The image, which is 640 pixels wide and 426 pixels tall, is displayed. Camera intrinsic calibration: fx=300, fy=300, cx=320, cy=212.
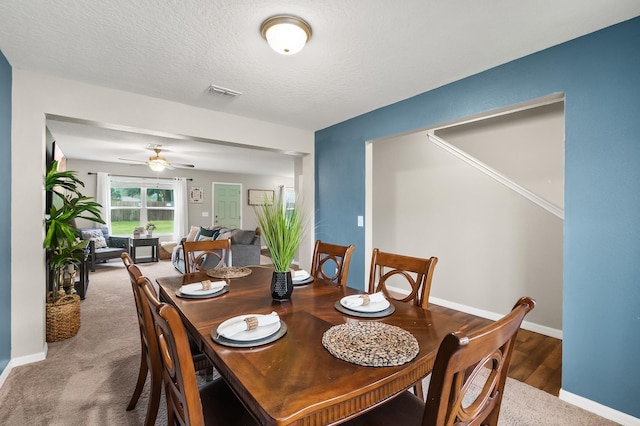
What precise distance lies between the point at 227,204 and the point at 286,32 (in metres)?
7.49

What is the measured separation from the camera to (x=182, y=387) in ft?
2.70

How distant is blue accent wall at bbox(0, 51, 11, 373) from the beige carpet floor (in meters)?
0.29

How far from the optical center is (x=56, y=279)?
287 cm

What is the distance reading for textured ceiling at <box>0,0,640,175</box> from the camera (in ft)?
5.35

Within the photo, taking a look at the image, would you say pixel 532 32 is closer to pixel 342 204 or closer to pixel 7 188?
pixel 342 204

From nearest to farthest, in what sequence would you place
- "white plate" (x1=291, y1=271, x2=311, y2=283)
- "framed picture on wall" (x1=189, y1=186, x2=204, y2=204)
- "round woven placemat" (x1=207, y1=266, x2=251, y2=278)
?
"white plate" (x1=291, y1=271, x2=311, y2=283), "round woven placemat" (x1=207, y1=266, x2=251, y2=278), "framed picture on wall" (x1=189, y1=186, x2=204, y2=204)

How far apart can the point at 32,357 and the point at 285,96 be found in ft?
9.88

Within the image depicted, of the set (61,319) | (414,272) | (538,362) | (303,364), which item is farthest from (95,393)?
(538,362)

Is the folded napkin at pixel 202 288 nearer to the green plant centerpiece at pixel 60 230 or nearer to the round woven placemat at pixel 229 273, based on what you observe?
the round woven placemat at pixel 229 273

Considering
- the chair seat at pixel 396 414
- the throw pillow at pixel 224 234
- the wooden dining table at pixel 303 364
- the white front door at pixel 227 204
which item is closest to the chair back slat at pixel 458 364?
the wooden dining table at pixel 303 364

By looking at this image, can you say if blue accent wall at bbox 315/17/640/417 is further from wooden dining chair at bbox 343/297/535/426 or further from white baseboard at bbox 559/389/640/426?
wooden dining chair at bbox 343/297/535/426

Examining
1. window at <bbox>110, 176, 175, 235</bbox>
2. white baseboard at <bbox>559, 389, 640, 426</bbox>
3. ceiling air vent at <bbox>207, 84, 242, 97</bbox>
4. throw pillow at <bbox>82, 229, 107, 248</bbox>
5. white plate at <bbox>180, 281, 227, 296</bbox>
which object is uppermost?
ceiling air vent at <bbox>207, 84, 242, 97</bbox>

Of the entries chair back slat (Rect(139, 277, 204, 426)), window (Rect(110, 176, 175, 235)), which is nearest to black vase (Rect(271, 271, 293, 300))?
chair back slat (Rect(139, 277, 204, 426))

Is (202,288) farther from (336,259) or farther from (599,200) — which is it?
(599,200)
